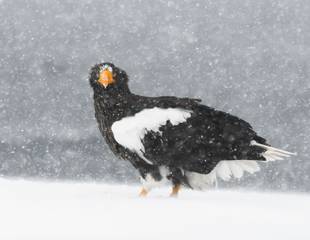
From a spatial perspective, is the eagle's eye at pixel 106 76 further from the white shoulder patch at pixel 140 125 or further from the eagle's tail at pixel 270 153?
the eagle's tail at pixel 270 153

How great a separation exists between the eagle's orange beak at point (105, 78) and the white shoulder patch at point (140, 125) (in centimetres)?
48

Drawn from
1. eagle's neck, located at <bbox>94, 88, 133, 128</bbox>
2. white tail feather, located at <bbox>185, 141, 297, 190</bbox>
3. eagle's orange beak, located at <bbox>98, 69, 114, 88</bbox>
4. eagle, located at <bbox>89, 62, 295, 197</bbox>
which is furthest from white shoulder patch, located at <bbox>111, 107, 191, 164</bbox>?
white tail feather, located at <bbox>185, 141, 297, 190</bbox>

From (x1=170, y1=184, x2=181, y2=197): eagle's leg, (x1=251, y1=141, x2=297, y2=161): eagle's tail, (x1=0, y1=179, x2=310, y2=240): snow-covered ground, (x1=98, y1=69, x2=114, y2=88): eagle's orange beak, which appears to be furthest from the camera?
(x1=98, y1=69, x2=114, y2=88): eagle's orange beak

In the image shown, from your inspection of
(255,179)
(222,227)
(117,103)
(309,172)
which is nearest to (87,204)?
(222,227)

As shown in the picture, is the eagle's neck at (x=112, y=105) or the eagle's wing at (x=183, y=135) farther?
the eagle's neck at (x=112, y=105)

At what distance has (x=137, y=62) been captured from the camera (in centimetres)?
2731

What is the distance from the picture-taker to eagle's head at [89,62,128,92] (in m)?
6.53

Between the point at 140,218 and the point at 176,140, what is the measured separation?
5.82ft

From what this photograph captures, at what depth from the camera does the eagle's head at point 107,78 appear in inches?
257

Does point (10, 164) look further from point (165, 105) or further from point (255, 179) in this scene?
point (165, 105)

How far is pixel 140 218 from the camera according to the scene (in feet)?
15.1

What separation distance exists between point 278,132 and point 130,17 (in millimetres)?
8692

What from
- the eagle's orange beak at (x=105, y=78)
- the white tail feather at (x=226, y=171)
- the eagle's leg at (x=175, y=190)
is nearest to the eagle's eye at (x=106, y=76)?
the eagle's orange beak at (x=105, y=78)

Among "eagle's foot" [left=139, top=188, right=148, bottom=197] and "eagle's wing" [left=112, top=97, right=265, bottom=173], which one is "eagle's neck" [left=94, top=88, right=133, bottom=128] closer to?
"eagle's wing" [left=112, top=97, right=265, bottom=173]
